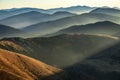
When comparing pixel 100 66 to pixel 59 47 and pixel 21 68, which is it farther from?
pixel 21 68

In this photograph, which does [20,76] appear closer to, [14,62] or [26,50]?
[14,62]

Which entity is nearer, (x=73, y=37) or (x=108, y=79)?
(x=108, y=79)

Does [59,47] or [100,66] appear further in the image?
[59,47]

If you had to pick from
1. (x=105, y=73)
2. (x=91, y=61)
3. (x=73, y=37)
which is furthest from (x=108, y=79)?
(x=73, y=37)

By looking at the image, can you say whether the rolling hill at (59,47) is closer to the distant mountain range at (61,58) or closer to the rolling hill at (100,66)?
the distant mountain range at (61,58)

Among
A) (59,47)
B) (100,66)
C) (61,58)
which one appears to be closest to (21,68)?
(100,66)

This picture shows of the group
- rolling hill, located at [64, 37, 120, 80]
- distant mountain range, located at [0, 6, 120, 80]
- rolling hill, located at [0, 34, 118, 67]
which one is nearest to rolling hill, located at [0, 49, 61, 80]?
distant mountain range, located at [0, 6, 120, 80]

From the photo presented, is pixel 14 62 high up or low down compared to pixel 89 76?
up
